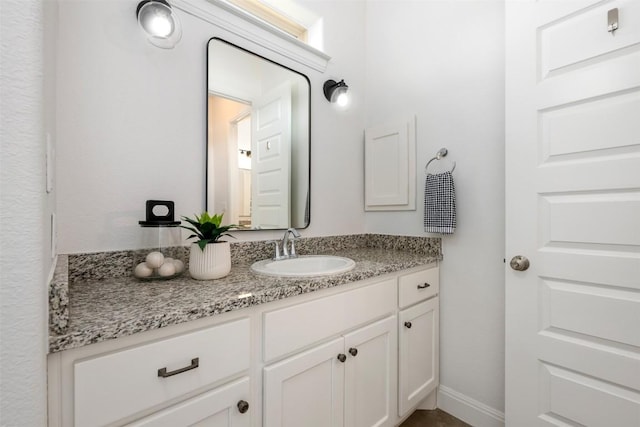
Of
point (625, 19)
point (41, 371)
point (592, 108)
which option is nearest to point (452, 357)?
point (592, 108)

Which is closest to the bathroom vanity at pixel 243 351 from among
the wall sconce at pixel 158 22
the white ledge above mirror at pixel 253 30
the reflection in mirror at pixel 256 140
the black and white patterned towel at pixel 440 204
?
the black and white patterned towel at pixel 440 204

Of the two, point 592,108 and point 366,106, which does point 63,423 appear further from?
point 366,106

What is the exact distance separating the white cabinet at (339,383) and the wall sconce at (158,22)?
1.28 metres

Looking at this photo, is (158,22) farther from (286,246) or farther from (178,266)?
(286,246)

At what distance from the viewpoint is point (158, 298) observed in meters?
0.86

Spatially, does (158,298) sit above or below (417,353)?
above

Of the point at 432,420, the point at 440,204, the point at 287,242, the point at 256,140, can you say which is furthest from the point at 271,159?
the point at 432,420

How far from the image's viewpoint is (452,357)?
1701 mm

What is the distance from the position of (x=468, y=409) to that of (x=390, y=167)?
4.74 feet

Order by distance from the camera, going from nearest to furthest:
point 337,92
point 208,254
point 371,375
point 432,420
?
point 208,254
point 371,375
point 432,420
point 337,92

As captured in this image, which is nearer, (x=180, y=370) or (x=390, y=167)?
(x=180, y=370)

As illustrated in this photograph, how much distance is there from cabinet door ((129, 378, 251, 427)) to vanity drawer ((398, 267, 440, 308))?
0.85 m

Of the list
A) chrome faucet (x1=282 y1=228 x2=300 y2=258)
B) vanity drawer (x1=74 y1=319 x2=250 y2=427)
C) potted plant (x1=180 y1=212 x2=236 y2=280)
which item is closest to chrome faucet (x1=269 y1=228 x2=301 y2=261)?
chrome faucet (x1=282 y1=228 x2=300 y2=258)

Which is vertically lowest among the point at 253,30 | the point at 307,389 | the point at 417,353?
the point at 417,353
